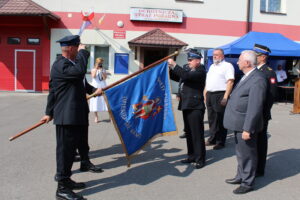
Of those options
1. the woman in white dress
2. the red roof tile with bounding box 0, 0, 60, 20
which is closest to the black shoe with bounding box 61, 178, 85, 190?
the woman in white dress

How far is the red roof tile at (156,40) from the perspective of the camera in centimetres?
1427

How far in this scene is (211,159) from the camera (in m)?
5.31

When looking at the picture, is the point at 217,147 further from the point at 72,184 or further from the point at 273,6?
the point at 273,6

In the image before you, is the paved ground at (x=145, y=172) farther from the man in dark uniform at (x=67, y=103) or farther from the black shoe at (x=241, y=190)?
the man in dark uniform at (x=67, y=103)

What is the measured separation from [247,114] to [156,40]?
11.1 meters

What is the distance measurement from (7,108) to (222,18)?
36.5ft

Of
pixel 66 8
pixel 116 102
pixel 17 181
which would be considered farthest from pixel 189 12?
pixel 17 181

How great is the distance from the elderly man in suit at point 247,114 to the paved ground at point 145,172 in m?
0.29

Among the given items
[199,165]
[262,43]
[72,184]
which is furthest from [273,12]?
[72,184]

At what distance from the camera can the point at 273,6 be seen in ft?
55.3

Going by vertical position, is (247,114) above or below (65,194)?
above

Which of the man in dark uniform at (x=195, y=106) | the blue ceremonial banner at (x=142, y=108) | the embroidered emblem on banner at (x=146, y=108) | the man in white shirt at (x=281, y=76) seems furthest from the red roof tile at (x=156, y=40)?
the embroidered emblem on banner at (x=146, y=108)

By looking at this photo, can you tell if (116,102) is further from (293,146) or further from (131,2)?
(131,2)

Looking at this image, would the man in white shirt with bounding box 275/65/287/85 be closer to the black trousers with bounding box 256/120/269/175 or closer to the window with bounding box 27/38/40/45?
the black trousers with bounding box 256/120/269/175
